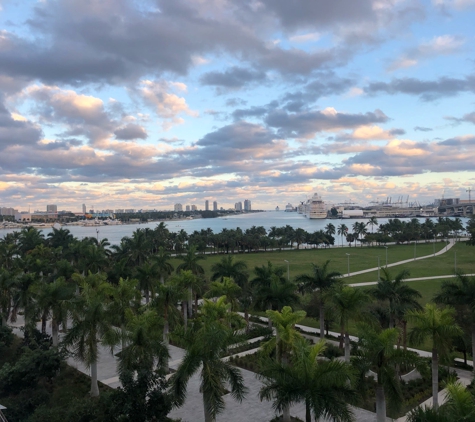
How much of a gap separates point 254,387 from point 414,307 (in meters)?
10.4

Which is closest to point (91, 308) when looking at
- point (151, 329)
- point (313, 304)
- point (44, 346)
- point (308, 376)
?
point (151, 329)

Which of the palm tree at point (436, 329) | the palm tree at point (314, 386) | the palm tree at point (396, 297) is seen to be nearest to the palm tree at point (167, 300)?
the palm tree at point (314, 386)

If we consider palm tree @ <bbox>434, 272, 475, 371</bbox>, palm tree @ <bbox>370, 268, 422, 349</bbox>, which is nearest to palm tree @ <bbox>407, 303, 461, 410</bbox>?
palm tree @ <bbox>434, 272, 475, 371</bbox>

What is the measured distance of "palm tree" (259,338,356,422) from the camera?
12.3 metres

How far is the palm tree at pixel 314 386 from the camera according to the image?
12.3m

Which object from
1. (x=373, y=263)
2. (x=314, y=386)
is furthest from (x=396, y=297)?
(x=373, y=263)

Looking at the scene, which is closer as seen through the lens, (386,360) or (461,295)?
(386,360)

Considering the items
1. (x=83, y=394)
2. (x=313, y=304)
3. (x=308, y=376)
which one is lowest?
(x=83, y=394)

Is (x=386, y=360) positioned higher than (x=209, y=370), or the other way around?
(x=386, y=360)

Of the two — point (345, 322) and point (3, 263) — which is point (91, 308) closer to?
point (345, 322)

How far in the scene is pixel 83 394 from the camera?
21141 mm

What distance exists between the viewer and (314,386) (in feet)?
41.6

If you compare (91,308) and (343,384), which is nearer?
(343,384)

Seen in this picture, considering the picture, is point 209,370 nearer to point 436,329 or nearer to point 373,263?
point 436,329
